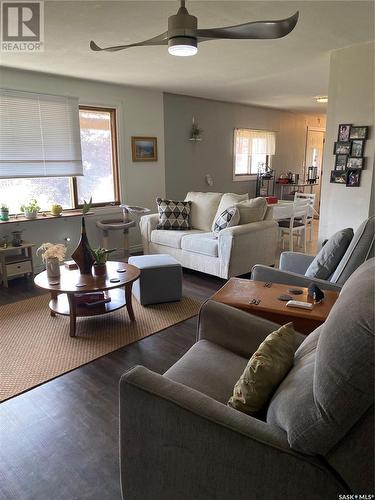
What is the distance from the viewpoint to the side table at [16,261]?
4051 millimetres

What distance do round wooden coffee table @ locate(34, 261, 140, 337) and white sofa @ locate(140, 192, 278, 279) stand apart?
1094 mm

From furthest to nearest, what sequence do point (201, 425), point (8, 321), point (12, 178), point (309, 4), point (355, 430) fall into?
point (12, 178) → point (8, 321) → point (309, 4) → point (201, 425) → point (355, 430)

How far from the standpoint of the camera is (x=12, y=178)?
4.23 metres

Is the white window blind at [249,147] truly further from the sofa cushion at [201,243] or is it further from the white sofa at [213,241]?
the sofa cushion at [201,243]

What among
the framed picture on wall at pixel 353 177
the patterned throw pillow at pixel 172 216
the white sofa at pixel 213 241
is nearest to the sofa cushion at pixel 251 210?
the white sofa at pixel 213 241

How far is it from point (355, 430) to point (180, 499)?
25.7 inches

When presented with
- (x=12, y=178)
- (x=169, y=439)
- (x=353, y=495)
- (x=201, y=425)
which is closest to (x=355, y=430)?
(x=353, y=495)

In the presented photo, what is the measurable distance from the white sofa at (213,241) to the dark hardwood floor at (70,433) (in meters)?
1.47

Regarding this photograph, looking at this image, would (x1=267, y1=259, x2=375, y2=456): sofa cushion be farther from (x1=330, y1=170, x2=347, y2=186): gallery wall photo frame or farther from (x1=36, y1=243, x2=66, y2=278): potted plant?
(x1=330, y1=170, x2=347, y2=186): gallery wall photo frame

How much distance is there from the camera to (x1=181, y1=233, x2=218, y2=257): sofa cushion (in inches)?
158

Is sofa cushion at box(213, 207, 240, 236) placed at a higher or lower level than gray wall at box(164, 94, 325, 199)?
lower

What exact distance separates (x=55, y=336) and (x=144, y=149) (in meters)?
3.56

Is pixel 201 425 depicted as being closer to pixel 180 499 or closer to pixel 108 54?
pixel 180 499

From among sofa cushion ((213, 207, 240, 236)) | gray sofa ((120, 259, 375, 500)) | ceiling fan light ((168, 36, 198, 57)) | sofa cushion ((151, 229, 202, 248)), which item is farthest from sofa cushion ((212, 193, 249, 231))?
gray sofa ((120, 259, 375, 500))
